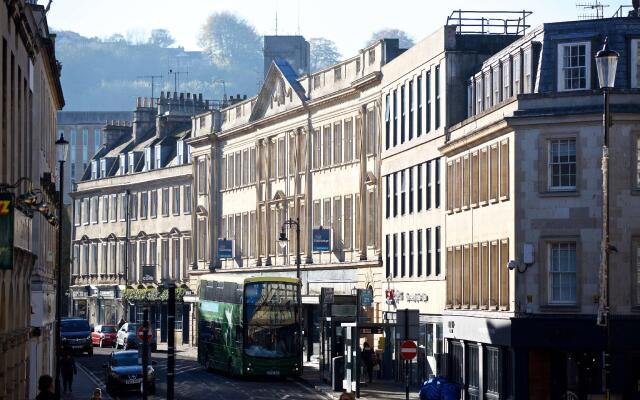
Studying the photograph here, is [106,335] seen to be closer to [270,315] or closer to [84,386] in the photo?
[84,386]

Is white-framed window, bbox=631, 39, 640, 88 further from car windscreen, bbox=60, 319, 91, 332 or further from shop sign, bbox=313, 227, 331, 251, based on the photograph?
car windscreen, bbox=60, 319, 91, 332

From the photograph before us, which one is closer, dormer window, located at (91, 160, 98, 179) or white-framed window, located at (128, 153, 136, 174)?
white-framed window, located at (128, 153, 136, 174)

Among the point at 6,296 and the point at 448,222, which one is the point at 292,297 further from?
the point at 6,296

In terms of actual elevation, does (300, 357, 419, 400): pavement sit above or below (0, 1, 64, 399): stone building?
below

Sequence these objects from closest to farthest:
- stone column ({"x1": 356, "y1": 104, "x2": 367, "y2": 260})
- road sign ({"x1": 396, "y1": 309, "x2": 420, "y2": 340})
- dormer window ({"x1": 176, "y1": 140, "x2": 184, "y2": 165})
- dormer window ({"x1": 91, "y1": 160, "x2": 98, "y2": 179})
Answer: road sign ({"x1": 396, "y1": 309, "x2": 420, "y2": 340})
stone column ({"x1": 356, "y1": 104, "x2": 367, "y2": 260})
dormer window ({"x1": 176, "y1": 140, "x2": 184, "y2": 165})
dormer window ({"x1": 91, "y1": 160, "x2": 98, "y2": 179})

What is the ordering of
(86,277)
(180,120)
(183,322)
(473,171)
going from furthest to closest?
(86,277)
(180,120)
(183,322)
(473,171)

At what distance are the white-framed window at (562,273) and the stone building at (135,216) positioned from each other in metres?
66.6

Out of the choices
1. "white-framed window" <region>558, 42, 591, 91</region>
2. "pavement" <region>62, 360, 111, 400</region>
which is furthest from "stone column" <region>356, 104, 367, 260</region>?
"white-framed window" <region>558, 42, 591, 91</region>

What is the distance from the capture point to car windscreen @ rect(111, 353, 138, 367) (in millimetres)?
67812

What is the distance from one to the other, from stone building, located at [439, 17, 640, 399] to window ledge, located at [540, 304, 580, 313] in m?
0.04

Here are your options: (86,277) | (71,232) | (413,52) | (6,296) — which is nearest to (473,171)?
Result: (413,52)

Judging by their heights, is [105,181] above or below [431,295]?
above

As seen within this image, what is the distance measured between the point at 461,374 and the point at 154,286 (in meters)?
63.9

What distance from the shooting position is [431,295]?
66812 millimetres
